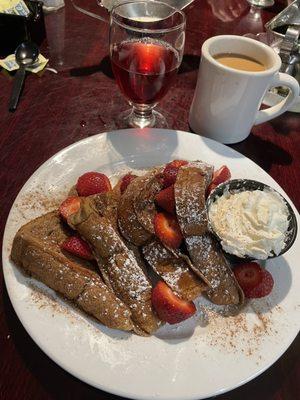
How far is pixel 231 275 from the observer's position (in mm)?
1059

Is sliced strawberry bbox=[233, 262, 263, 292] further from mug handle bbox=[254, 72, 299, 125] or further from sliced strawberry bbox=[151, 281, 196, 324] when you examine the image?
mug handle bbox=[254, 72, 299, 125]

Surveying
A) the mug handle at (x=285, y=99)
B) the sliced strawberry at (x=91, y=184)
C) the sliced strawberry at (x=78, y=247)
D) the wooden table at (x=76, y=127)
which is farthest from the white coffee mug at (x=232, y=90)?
the sliced strawberry at (x=78, y=247)

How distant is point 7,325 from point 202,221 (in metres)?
0.57

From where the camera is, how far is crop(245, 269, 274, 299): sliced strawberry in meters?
1.03

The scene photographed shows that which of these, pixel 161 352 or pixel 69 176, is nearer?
pixel 161 352

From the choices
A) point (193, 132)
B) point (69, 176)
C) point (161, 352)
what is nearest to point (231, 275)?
point (161, 352)

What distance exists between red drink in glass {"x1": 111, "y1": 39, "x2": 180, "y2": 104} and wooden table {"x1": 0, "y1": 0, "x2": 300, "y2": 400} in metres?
0.24

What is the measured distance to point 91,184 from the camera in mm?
1198

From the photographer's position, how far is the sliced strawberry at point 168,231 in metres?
1.06

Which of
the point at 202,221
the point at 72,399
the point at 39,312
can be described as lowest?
the point at 72,399

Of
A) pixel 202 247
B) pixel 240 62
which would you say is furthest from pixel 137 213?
pixel 240 62

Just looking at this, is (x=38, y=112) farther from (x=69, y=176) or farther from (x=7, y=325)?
(x=7, y=325)

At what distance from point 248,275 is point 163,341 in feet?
0.98

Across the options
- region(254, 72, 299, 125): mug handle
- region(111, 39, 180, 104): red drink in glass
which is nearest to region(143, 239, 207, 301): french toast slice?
region(111, 39, 180, 104): red drink in glass
